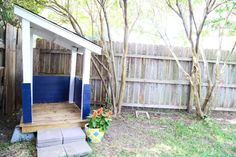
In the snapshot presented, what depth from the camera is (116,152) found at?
12.2 ft

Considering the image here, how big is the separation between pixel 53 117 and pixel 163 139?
2303 mm

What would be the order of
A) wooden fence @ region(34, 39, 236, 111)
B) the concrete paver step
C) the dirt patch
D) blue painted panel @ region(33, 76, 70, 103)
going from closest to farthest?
1. the concrete paver step
2. the dirt patch
3. blue painted panel @ region(33, 76, 70, 103)
4. wooden fence @ region(34, 39, 236, 111)

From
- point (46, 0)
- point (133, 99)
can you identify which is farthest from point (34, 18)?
point (133, 99)

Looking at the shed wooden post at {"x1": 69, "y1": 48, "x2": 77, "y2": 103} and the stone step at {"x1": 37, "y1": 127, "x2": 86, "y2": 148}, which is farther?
the shed wooden post at {"x1": 69, "y1": 48, "x2": 77, "y2": 103}

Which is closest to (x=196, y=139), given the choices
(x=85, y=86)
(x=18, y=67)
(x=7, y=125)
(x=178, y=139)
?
(x=178, y=139)

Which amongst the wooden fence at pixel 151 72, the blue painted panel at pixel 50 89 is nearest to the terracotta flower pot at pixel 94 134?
the blue painted panel at pixel 50 89

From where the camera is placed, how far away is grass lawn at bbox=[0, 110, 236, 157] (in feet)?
12.3

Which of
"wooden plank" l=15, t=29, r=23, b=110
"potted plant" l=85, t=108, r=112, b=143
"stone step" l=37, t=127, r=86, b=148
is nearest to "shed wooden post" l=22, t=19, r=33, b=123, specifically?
"stone step" l=37, t=127, r=86, b=148

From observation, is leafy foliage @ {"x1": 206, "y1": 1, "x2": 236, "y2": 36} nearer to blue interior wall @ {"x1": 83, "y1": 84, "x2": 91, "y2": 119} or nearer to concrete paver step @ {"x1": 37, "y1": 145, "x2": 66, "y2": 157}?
blue interior wall @ {"x1": 83, "y1": 84, "x2": 91, "y2": 119}

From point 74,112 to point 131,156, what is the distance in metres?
1.95

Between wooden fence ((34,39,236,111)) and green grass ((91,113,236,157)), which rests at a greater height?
wooden fence ((34,39,236,111))

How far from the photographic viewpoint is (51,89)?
19.4ft

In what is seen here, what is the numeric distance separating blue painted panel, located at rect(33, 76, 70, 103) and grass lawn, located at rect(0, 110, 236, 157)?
170 centimetres

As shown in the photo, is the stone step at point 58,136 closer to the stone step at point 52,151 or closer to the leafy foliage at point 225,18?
the stone step at point 52,151
